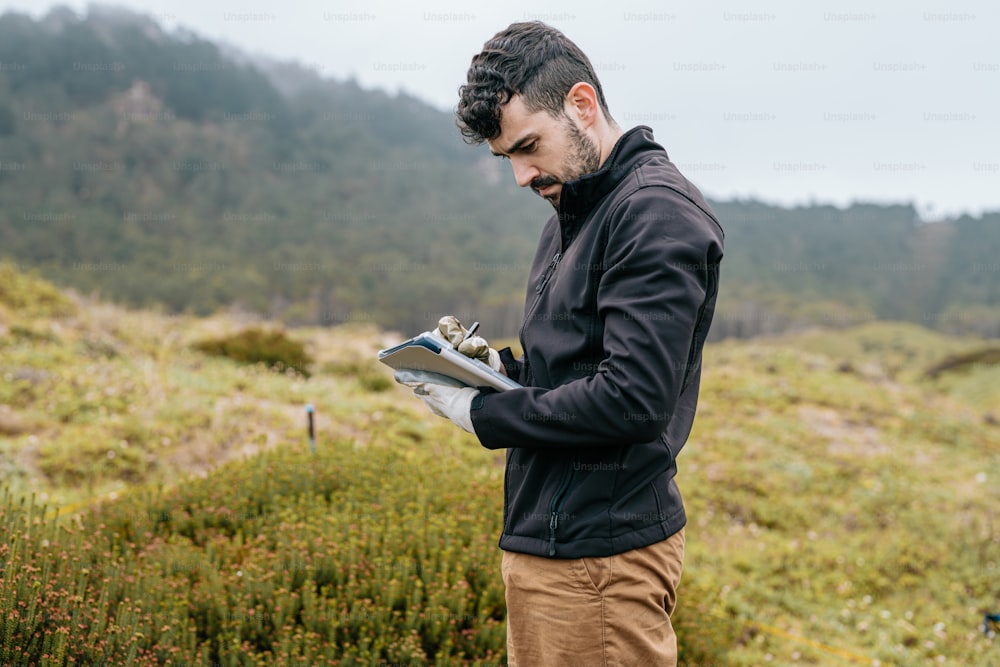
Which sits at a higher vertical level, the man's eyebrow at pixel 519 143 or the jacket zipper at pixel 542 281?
the man's eyebrow at pixel 519 143

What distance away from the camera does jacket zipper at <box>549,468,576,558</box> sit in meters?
1.73

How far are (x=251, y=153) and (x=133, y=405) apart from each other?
172 ft

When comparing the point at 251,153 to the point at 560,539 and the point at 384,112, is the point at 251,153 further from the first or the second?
the point at 560,539

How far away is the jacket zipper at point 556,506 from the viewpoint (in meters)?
1.73

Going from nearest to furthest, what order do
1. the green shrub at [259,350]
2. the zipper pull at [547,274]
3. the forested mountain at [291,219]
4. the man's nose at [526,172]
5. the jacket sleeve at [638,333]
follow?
1. the jacket sleeve at [638,333]
2. the man's nose at [526,172]
3. the zipper pull at [547,274]
4. the green shrub at [259,350]
5. the forested mountain at [291,219]

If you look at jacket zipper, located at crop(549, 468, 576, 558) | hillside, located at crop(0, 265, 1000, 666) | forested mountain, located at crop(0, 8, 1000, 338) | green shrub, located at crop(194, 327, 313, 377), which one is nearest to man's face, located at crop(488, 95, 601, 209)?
jacket zipper, located at crop(549, 468, 576, 558)

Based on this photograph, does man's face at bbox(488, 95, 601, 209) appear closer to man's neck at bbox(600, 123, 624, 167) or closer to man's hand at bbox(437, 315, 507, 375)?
man's neck at bbox(600, 123, 624, 167)

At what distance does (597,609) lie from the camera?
67.8 inches

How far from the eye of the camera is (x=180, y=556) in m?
3.60

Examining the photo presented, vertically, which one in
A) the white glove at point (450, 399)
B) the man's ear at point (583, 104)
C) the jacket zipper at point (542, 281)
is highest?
the man's ear at point (583, 104)

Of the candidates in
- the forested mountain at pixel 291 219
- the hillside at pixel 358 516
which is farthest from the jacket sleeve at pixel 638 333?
the forested mountain at pixel 291 219

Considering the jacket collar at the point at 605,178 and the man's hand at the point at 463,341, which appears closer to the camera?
the jacket collar at the point at 605,178

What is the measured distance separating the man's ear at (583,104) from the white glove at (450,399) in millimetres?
693

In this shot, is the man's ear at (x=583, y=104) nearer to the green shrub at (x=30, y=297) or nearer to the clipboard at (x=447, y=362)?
the clipboard at (x=447, y=362)
